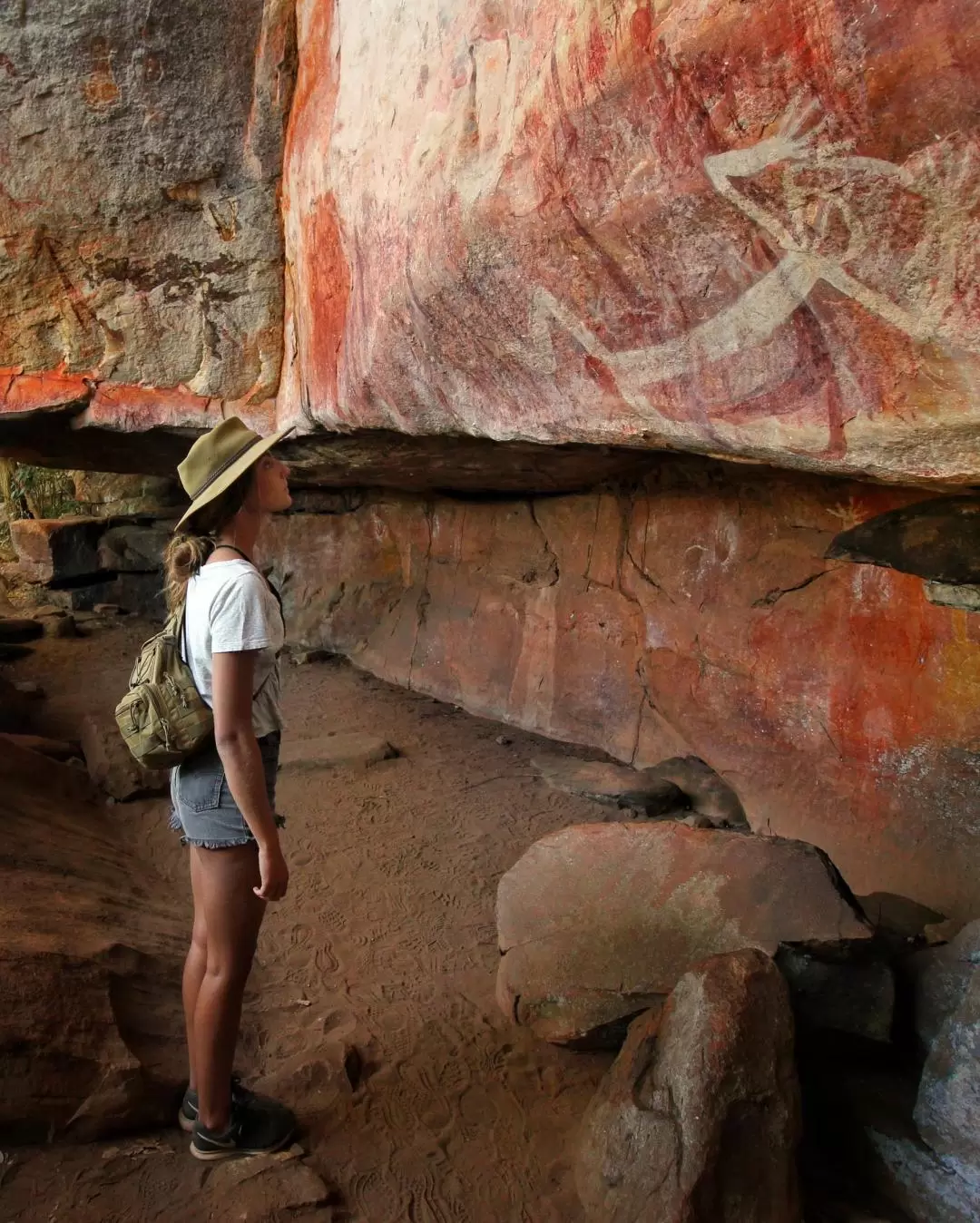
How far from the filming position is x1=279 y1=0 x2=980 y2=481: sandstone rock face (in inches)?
58.5

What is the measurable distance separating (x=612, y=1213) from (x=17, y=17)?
471 cm

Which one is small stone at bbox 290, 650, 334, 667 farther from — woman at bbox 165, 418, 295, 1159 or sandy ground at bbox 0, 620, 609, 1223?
woman at bbox 165, 418, 295, 1159

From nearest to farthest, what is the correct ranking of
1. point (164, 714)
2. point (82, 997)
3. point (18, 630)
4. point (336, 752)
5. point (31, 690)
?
point (164, 714), point (82, 997), point (336, 752), point (31, 690), point (18, 630)

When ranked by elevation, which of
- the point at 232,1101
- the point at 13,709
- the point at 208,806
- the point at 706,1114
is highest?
the point at 208,806

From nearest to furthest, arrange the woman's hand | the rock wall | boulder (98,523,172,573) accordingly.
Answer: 1. the woman's hand
2. the rock wall
3. boulder (98,523,172,573)

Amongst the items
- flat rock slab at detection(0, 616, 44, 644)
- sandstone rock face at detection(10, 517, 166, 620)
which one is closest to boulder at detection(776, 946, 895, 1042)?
flat rock slab at detection(0, 616, 44, 644)

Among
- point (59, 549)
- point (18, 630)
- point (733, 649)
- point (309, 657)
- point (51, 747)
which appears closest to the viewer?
point (733, 649)

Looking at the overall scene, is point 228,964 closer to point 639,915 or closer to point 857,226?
point 639,915

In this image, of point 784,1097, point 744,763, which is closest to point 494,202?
point 784,1097

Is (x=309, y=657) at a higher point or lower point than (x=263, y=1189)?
higher

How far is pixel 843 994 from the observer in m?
2.31

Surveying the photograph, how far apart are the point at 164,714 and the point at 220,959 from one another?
1.80 ft

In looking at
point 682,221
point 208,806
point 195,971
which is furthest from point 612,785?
point 682,221

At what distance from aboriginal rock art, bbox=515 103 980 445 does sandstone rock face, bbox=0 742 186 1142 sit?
2.22 metres
